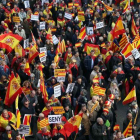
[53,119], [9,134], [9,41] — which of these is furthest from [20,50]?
[9,134]

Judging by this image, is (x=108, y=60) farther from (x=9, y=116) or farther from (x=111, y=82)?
(x=9, y=116)

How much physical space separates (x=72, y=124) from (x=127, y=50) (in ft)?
19.0

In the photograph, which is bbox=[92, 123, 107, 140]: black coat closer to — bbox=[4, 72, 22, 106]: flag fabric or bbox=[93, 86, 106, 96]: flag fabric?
bbox=[93, 86, 106, 96]: flag fabric

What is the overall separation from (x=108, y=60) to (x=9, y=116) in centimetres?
582

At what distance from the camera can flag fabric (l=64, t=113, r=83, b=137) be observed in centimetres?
1186

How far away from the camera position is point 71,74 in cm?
1525

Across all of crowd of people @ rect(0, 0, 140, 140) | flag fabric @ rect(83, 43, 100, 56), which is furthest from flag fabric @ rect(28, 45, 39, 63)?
flag fabric @ rect(83, 43, 100, 56)

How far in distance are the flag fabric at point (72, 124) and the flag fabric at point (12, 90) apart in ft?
7.98

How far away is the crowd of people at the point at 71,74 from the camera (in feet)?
40.6

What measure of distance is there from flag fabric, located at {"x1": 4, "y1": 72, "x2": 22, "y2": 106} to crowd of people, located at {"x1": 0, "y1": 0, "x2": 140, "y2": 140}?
9 centimetres

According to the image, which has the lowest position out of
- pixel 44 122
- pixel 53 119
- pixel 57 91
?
pixel 44 122

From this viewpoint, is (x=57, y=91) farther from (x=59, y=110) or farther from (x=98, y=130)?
(x=98, y=130)

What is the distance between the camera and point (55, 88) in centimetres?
1355

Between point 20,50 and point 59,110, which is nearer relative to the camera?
point 59,110
